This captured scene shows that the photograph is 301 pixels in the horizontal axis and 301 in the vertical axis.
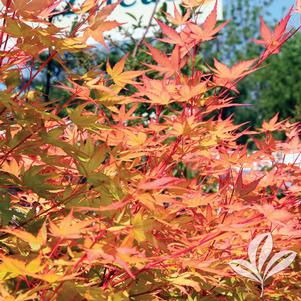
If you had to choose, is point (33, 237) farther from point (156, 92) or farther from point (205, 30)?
point (205, 30)

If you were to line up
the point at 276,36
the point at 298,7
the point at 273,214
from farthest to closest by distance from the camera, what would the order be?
the point at 298,7
the point at 276,36
the point at 273,214

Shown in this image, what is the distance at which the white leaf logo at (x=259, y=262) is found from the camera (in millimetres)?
1558

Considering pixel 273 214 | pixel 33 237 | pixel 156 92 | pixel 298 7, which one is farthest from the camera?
pixel 298 7

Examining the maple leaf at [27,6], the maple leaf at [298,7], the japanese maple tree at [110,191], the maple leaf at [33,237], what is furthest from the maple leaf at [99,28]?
the maple leaf at [298,7]

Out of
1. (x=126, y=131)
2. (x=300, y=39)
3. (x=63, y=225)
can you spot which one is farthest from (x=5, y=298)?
(x=300, y=39)

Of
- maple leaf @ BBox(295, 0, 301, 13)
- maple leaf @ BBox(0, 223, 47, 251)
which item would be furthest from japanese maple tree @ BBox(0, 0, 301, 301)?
maple leaf @ BBox(295, 0, 301, 13)

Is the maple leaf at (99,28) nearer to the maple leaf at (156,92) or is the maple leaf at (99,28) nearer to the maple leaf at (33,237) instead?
the maple leaf at (156,92)

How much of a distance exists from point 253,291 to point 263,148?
1.60ft

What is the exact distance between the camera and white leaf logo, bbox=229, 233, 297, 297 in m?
1.56

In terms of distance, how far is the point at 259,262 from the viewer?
160cm

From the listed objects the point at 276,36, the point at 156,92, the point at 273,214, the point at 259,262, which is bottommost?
the point at 259,262

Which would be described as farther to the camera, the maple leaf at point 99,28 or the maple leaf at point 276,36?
the maple leaf at point 276,36

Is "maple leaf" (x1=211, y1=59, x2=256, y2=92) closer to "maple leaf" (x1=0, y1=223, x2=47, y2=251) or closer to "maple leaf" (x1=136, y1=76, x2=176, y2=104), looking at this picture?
"maple leaf" (x1=136, y1=76, x2=176, y2=104)

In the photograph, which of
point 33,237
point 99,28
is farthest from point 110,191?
point 99,28
